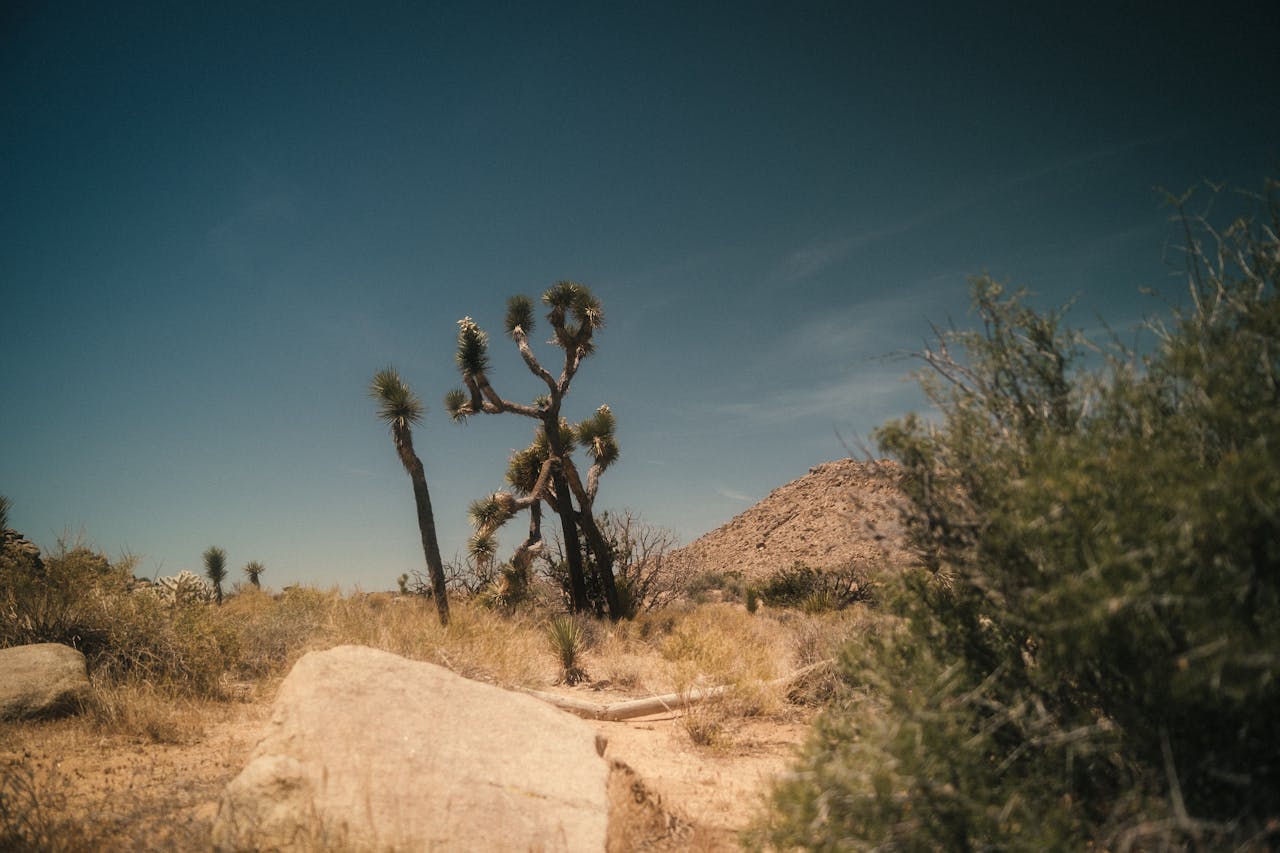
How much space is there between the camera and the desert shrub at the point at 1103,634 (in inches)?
89.6

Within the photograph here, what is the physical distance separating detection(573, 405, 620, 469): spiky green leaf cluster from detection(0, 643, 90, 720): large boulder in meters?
10.8

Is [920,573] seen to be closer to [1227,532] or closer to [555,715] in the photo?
[1227,532]

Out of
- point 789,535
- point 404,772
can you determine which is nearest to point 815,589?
point 404,772

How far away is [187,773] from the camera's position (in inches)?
191

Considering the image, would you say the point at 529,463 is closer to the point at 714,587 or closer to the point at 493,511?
the point at 493,511

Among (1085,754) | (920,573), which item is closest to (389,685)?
(920,573)

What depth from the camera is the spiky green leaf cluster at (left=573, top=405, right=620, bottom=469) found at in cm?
1594

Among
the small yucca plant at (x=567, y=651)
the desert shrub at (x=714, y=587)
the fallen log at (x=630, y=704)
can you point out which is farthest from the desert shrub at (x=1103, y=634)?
the desert shrub at (x=714, y=587)

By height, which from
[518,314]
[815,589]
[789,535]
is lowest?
[815,589]

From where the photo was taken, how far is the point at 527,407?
562 inches

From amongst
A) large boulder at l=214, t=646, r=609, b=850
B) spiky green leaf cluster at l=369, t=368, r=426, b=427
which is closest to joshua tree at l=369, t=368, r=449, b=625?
spiky green leaf cluster at l=369, t=368, r=426, b=427

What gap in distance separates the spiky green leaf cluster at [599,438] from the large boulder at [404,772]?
36.7 feet

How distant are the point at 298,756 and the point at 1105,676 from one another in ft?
15.4

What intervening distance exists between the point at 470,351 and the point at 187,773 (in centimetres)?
1024
